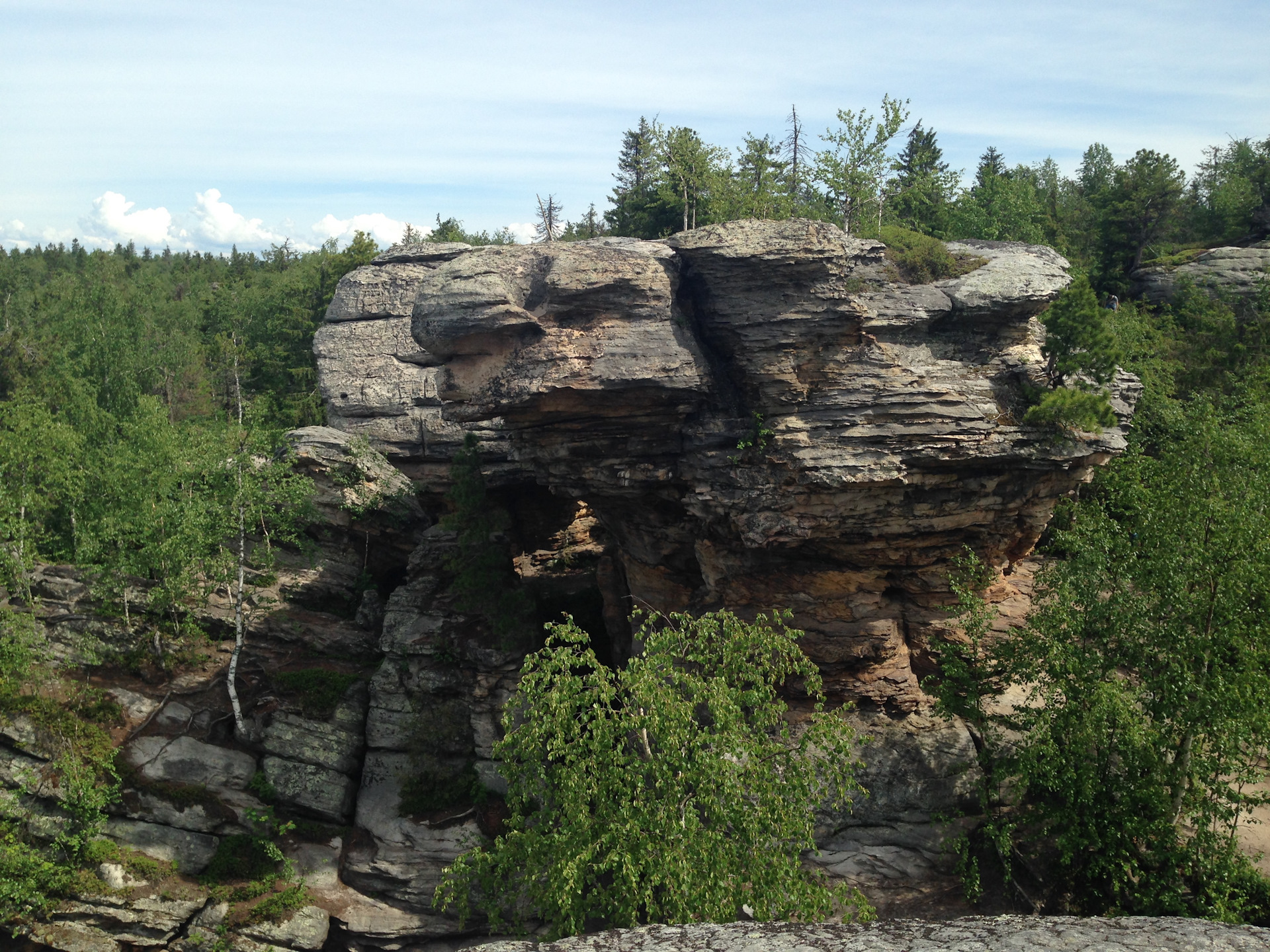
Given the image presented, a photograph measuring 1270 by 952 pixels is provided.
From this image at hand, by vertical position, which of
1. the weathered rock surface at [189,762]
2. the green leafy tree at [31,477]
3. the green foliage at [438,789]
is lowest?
the green foliage at [438,789]

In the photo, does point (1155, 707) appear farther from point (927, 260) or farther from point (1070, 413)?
point (927, 260)

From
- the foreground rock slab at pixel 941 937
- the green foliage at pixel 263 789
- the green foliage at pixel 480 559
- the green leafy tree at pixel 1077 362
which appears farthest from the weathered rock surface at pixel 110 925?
the green leafy tree at pixel 1077 362

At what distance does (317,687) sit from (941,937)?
22735mm

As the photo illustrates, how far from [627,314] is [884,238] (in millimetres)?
10770

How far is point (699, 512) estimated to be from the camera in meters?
21.5

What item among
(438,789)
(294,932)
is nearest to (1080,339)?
(438,789)

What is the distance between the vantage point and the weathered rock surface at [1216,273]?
35.3 metres

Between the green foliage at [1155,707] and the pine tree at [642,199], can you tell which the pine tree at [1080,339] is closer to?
the green foliage at [1155,707]

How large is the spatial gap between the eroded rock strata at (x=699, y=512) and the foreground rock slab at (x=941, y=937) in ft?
33.3

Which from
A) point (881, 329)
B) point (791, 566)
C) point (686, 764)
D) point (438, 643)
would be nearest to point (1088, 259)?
point (881, 329)

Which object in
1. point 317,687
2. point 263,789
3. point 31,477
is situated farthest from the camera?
point 31,477

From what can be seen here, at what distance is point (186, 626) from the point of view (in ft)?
86.2

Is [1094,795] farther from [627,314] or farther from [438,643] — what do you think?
[438,643]

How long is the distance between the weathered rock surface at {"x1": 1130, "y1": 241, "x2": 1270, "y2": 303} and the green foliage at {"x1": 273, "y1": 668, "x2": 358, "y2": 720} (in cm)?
3703
